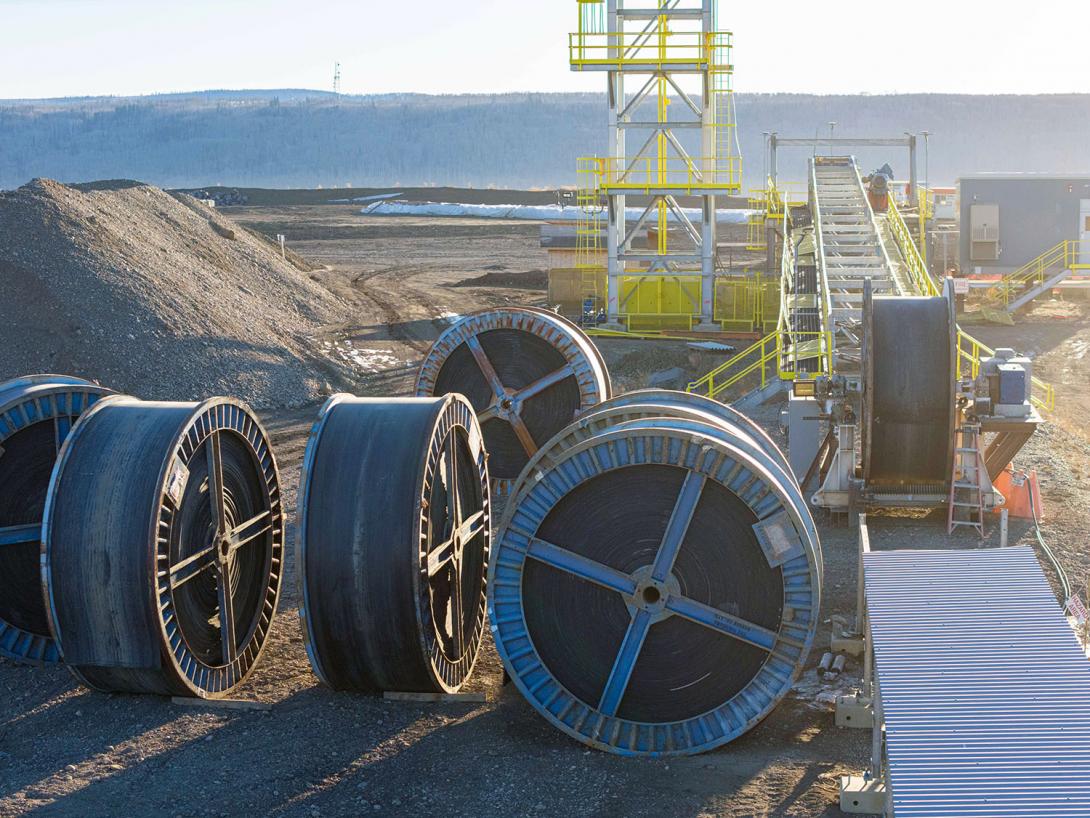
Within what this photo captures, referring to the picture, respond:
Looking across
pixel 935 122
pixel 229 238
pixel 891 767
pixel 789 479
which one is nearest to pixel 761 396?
pixel 789 479

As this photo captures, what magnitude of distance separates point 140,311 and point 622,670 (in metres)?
18.2

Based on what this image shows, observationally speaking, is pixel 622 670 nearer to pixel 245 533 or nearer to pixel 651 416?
pixel 651 416

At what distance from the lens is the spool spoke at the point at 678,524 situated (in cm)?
938

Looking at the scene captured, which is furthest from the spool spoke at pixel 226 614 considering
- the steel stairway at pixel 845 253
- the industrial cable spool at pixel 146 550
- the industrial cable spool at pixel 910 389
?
the steel stairway at pixel 845 253

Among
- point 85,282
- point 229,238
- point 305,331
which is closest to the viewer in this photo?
point 85,282

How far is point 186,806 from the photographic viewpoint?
8.55 meters

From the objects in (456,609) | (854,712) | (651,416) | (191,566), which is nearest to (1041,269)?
(651,416)

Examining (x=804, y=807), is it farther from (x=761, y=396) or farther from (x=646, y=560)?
(x=761, y=396)

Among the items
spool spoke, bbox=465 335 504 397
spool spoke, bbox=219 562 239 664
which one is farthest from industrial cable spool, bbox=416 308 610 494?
spool spoke, bbox=219 562 239 664

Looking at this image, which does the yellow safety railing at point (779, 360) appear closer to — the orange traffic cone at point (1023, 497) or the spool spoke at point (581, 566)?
the orange traffic cone at point (1023, 497)

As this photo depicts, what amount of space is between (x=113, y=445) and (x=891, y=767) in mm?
5980

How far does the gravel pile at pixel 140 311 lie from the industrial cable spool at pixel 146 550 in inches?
505

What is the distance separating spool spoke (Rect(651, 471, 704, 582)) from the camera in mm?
9383

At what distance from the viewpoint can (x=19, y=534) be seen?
453 inches
